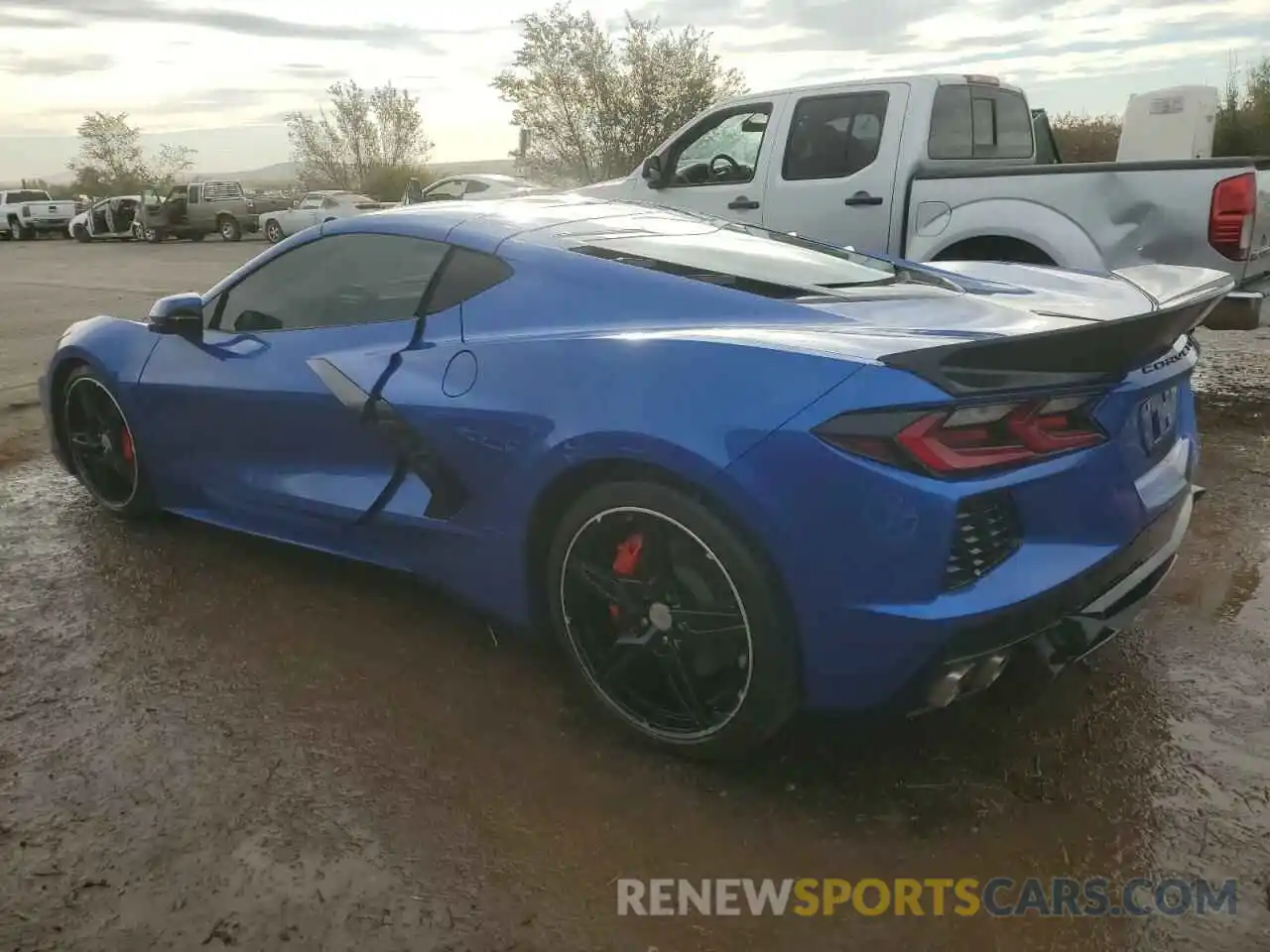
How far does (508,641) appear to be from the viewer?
3.49m

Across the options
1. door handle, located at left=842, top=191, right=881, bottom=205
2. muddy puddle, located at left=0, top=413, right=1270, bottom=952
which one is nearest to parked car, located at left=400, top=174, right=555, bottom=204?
door handle, located at left=842, top=191, right=881, bottom=205

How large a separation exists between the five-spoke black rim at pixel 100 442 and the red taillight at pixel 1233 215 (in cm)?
518

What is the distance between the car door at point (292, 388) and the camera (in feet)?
11.0

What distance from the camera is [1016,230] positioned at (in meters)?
5.96

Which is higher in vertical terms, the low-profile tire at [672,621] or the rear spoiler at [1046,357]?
the rear spoiler at [1046,357]

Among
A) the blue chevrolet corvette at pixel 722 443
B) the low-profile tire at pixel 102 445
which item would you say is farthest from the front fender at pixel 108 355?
the blue chevrolet corvette at pixel 722 443

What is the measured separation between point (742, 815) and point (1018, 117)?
6.61 meters

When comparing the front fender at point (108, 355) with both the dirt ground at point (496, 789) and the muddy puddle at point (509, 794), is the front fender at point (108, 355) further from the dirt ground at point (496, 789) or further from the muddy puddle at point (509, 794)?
the muddy puddle at point (509, 794)

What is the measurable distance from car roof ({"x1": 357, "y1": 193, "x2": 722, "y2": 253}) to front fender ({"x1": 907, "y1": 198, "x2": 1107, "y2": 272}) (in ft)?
9.14

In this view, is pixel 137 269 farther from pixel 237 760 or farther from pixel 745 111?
pixel 237 760

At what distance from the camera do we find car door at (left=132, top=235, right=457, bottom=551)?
11.0ft

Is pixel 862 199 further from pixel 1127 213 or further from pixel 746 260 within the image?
pixel 746 260

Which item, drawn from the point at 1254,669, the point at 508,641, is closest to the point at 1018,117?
the point at 1254,669

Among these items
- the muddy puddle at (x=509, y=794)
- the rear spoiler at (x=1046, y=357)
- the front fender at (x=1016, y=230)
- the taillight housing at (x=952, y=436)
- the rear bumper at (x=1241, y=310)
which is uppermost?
the front fender at (x=1016, y=230)
